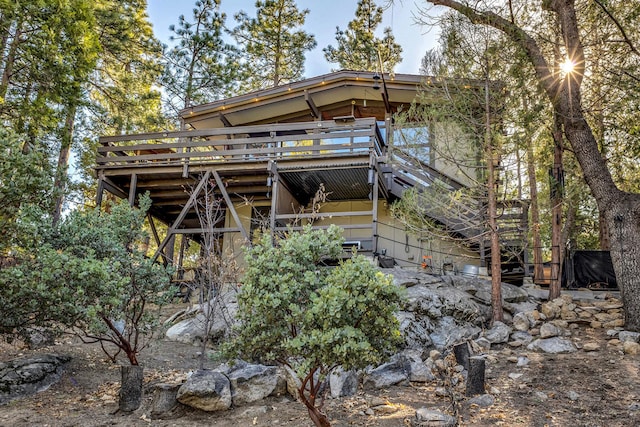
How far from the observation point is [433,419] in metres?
5.30

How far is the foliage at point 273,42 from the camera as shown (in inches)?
840

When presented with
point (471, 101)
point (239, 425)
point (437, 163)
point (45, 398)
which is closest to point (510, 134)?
point (471, 101)

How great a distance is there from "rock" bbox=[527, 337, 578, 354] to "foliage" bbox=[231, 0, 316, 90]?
54.4 ft

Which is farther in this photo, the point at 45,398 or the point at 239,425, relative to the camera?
the point at 45,398

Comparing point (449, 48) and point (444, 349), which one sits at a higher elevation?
point (449, 48)

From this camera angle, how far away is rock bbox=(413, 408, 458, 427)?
5.22 meters

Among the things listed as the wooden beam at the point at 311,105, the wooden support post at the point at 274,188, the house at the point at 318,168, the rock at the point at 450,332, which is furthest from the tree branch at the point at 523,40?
the wooden support post at the point at 274,188

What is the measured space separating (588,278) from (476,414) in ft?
26.9

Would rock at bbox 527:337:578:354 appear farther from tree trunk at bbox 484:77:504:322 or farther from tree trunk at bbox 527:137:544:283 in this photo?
tree trunk at bbox 527:137:544:283

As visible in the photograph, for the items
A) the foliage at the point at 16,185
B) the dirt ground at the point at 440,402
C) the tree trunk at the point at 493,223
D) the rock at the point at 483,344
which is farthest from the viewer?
the tree trunk at the point at 493,223

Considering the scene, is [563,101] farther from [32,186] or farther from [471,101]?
[32,186]

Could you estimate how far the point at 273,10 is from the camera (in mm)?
21594

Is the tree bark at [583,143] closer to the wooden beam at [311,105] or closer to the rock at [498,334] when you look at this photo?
the rock at [498,334]

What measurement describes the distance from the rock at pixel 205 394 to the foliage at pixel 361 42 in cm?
1715
